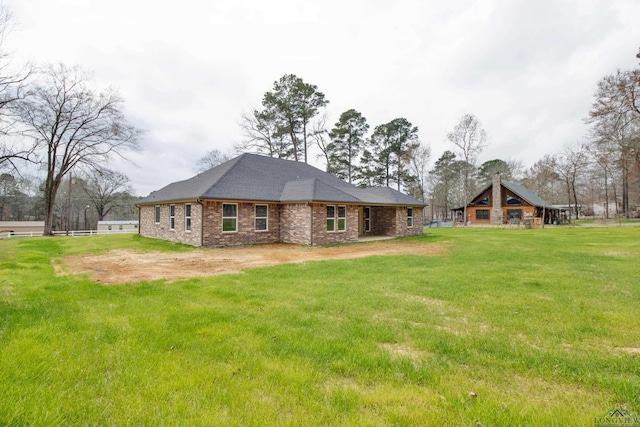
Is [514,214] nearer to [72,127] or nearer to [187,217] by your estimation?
[187,217]

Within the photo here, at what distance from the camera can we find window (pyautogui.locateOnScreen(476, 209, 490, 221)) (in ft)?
115

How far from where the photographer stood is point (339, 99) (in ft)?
100

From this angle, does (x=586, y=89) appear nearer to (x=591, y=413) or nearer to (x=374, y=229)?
(x=374, y=229)

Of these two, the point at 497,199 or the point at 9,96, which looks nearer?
the point at 9,96

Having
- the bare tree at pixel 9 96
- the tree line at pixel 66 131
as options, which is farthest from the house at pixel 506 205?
Answer: the bare tree at pixel 9 96

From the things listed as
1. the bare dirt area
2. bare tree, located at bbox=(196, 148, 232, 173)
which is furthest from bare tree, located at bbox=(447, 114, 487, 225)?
bare tree, located at bbox=(196, 148, 232, 173)

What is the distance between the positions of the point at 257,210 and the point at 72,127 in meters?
20.4

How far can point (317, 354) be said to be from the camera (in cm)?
298

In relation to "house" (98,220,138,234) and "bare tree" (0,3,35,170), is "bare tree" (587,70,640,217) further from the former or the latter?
"house" (98,220,138,234)

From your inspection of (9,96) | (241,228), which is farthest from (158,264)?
(9,96)

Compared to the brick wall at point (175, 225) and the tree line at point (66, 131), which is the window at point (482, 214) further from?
the tree line at point (66, 131)

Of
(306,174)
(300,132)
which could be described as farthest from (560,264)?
(300,132)

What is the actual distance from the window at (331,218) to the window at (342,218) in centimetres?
42

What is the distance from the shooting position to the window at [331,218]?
48.3ft
